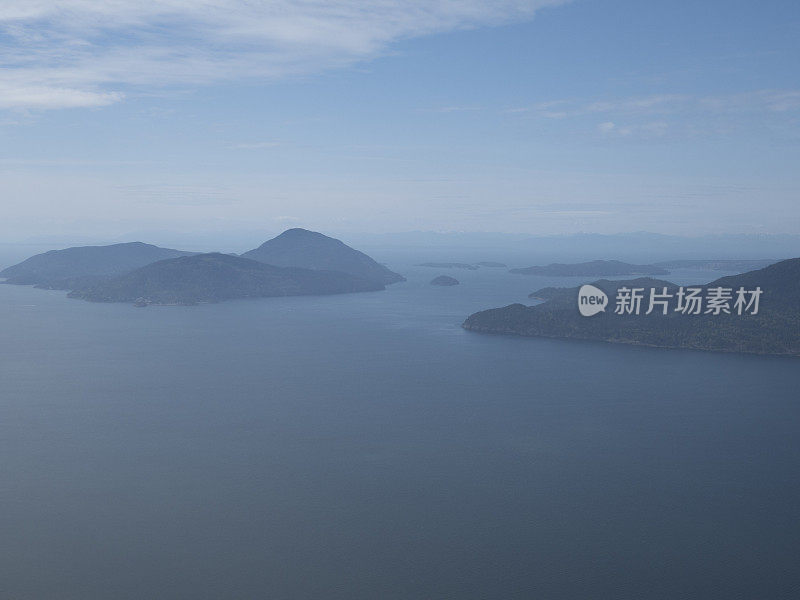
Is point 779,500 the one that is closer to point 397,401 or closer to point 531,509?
point 531,509

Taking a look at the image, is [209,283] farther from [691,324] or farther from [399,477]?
[399,477]

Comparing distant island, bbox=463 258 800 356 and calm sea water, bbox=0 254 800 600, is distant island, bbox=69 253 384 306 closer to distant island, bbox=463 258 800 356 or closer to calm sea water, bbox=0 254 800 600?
calm sea water, bbox=0 254 800 600

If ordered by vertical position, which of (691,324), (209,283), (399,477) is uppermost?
(209,283)

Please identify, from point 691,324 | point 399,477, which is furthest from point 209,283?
point 399,477

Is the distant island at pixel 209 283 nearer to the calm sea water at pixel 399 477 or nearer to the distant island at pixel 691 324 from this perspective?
the calm sea water at pixel 399 477

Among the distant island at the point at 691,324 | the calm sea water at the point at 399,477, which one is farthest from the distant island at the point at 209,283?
the distant island at the point at 691,324

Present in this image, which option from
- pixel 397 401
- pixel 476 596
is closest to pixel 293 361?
pixel 397 401

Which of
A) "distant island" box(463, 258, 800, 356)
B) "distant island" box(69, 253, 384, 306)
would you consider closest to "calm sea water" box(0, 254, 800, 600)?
"distant island" box(463, 258, 800, 356)
